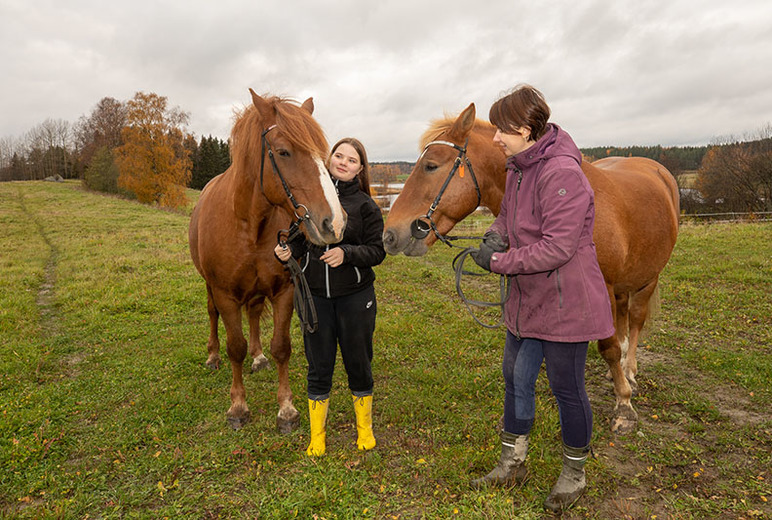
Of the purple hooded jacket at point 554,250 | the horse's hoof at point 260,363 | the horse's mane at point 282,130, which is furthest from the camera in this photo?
the horse's hoof at point 260,363

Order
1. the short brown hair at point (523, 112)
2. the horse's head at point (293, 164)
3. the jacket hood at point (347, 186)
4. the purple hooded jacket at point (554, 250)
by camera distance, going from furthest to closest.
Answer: the jacket hood at point (347, 186), the horse's head at point (293, 164), the short brown hair at point (523, 112), the purple hooded jacket at point (554, 250)

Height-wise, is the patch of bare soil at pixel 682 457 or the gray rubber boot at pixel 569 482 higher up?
the gray rubber boot at pixel 569 482

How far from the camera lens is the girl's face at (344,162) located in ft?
10.3

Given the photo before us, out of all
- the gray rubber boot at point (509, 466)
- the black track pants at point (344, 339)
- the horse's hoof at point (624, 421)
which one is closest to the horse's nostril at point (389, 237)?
the black track pants at point (344, 339)

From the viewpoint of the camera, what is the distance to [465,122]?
3.22 metres

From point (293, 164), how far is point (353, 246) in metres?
0.75

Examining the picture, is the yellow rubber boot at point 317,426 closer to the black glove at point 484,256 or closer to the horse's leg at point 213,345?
the black glove at point 484,256

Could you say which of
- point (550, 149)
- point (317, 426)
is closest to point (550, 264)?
point (550, 149)

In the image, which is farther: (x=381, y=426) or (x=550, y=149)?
(x=381, y=426)

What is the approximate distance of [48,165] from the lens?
74.2 meters

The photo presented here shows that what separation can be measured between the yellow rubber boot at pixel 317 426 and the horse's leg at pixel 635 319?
3.50 m

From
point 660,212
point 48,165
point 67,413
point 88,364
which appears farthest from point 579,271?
point 48,165

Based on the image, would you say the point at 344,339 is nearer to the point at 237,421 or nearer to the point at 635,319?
the point at 237,421

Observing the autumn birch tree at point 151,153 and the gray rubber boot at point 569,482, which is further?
the autumn birch tree at point 151,153
